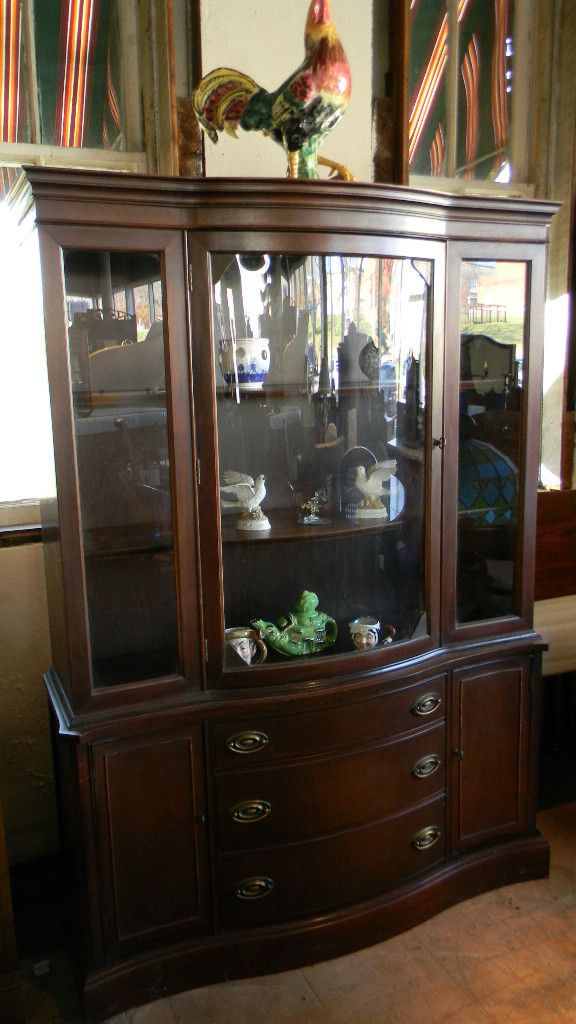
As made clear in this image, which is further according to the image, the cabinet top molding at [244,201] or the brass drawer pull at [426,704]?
the brass drawer pull at [426,704]

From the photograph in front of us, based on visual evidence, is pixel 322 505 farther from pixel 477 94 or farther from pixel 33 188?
pixel 477 94

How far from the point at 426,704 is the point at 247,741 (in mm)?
476

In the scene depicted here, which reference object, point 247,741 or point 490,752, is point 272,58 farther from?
point 490,752

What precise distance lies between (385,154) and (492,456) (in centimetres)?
94

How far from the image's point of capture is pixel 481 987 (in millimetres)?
1824

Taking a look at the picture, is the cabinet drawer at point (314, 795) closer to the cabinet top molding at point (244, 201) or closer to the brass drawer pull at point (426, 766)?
the brass drawer pull at point (426, 766)

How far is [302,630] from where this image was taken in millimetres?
1932

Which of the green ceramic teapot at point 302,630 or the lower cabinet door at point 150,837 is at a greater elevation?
the green ceramic teapot at point 302,630

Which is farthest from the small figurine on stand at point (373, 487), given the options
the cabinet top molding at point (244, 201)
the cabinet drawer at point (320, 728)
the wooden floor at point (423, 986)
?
the wooden floor at point (423, 986)

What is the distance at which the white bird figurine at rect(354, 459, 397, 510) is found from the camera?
197 centimetres

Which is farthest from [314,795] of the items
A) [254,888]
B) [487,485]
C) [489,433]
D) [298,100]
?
[298,100]

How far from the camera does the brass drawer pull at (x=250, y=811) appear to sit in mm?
1803

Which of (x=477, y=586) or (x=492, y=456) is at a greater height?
(x=492, y=456)

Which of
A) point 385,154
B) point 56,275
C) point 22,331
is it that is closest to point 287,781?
point 56,275
